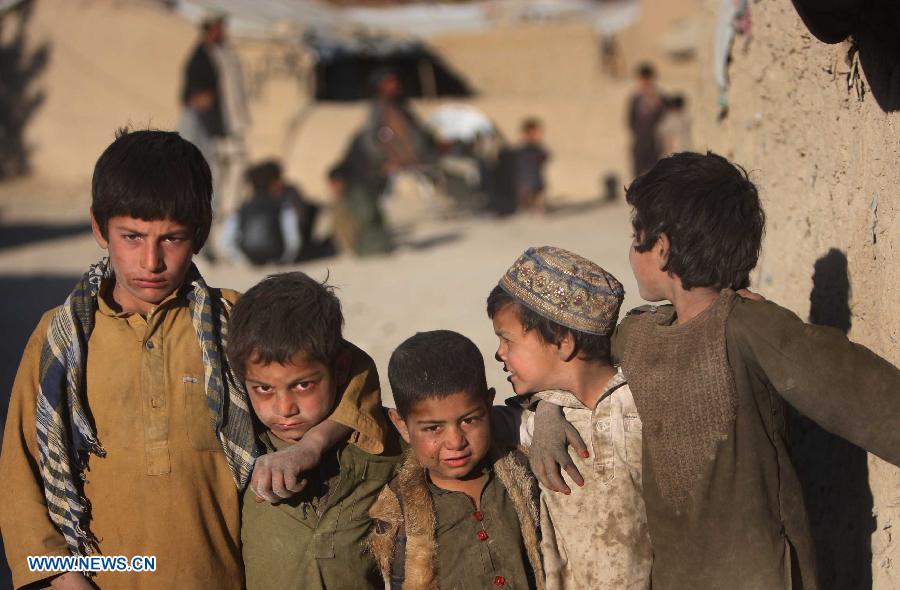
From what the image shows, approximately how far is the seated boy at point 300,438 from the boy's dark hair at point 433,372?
153 millimetres

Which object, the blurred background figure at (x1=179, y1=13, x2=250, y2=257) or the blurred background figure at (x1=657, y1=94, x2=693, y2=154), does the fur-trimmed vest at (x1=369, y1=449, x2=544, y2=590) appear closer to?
the blurred background figure at (x1=179, y1=13, x2=250, y2=257)

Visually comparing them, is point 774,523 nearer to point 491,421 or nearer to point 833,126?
point 491,421

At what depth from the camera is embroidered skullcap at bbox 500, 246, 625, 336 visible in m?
2.32

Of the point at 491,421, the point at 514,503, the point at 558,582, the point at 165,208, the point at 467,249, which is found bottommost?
the point at 467,249

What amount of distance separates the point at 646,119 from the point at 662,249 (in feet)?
33.9

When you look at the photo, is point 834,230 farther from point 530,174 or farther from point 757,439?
point 530,174

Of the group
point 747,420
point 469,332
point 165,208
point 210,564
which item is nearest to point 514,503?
point 747,420

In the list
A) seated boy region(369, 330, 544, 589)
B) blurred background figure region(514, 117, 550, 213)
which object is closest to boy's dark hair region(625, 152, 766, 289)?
seated boy region(369, 330, 544, 589)

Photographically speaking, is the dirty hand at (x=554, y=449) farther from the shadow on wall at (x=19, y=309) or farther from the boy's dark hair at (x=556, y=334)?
the shadow on wall at (x=19, y=309)

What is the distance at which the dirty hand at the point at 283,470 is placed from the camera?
7.36 ft

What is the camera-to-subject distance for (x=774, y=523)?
85.4 inches

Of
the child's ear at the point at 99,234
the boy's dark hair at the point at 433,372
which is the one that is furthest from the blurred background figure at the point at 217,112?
the boy's dark hair at the point at 433,372

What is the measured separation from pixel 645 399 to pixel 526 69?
1649cm

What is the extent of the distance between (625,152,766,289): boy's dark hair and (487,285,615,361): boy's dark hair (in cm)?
27
